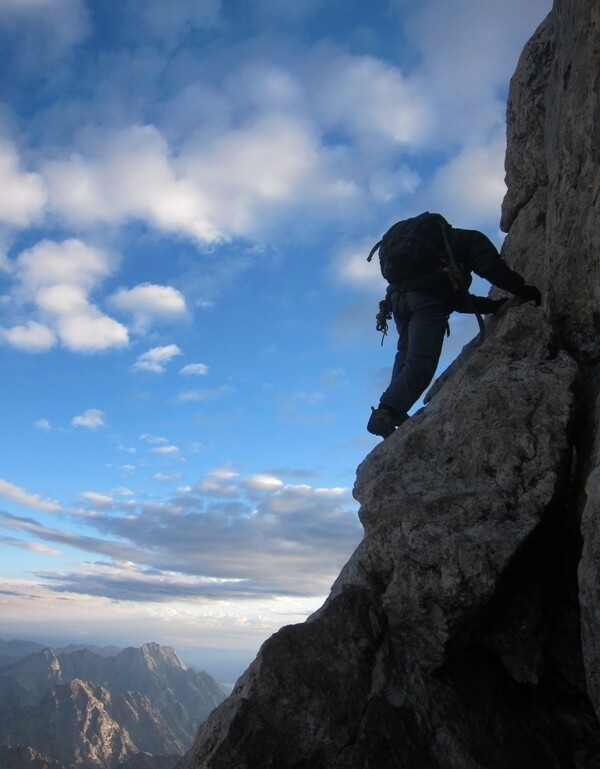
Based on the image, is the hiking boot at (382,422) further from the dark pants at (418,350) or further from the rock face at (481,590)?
the rock face at (481,590)

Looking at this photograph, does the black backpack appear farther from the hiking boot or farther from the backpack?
the hiking boot

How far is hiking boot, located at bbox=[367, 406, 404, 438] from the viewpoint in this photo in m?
11.2

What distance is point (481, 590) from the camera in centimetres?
699

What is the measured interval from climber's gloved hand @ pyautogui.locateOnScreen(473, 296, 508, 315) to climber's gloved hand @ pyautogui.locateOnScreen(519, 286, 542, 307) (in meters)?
0.75

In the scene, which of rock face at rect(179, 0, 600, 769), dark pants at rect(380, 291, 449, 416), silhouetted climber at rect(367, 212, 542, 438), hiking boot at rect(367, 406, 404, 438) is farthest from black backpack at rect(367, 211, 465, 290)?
hiking boot at rect(367, 406, 404, 438)

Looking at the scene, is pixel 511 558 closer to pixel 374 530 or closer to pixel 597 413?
pixel 374 530

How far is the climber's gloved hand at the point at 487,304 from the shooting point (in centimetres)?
1177

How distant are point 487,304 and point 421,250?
192 cm

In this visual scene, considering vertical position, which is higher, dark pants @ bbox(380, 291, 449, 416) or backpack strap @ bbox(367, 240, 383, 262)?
backpack strap @ bbox(367, 240, 383, 262)

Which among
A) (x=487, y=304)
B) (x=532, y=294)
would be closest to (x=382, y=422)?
(x=487, y=304)

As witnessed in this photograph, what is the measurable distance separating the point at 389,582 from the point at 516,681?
205 cm

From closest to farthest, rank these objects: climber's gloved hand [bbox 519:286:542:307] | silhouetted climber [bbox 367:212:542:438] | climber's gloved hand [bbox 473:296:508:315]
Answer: climber's gloved hand [bbox 519:286:542:307]
silhouetted climber [bbox 367:212:542:438]
climber's gloved hand [bbox 473:296:508:315]

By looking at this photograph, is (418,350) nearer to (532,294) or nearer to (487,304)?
(487,304)

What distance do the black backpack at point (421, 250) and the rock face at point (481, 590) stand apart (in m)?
2.18
